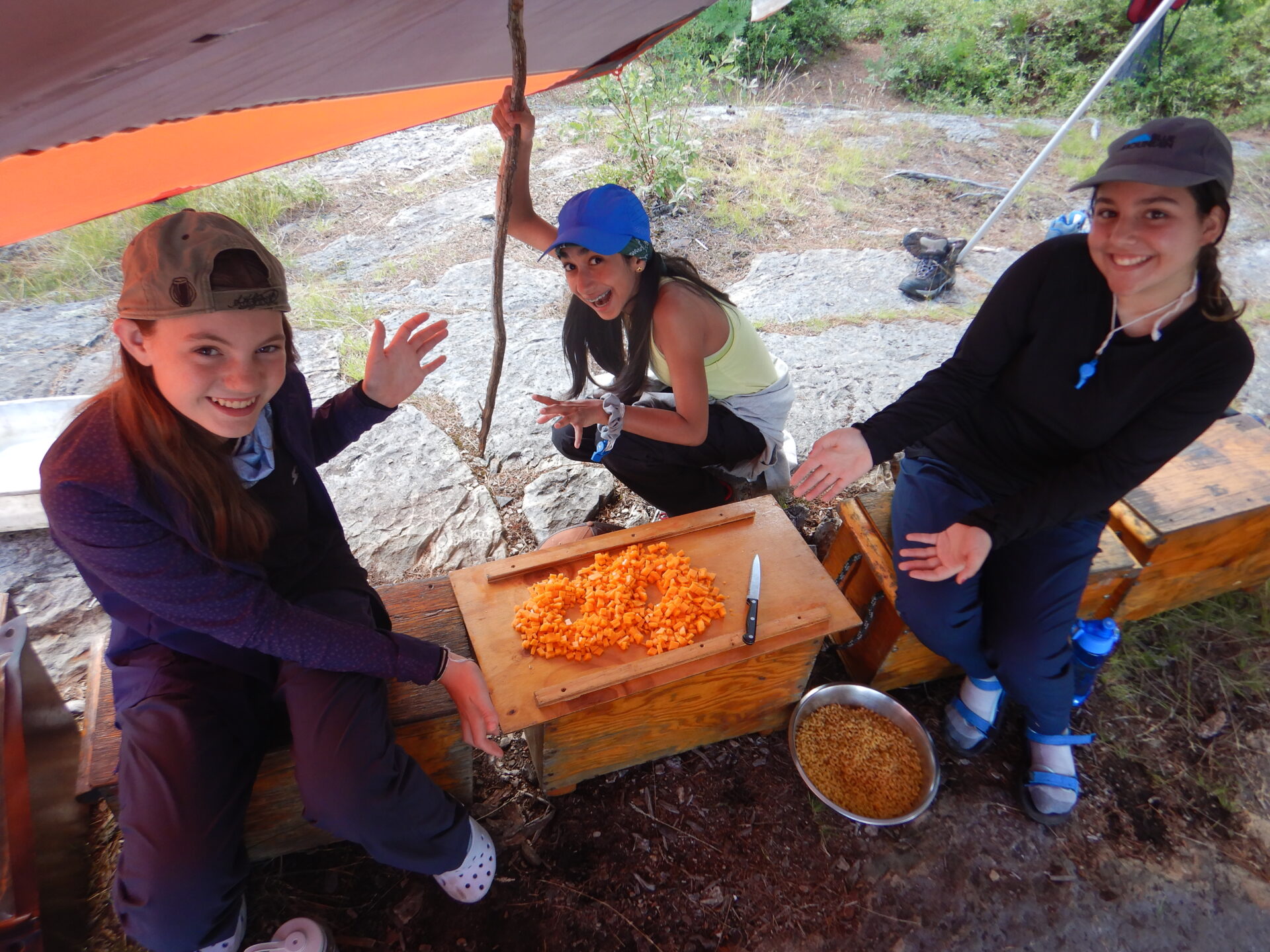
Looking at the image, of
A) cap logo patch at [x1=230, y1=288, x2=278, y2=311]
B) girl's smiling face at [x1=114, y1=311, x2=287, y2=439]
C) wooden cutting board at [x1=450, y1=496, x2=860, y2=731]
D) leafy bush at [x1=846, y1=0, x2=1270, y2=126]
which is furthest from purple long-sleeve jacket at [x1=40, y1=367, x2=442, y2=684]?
leafy bush at [x1=846, y1=0, x2=1270, y2=126]

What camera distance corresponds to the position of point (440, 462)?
3.90 meters

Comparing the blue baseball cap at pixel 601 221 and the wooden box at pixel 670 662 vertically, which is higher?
the blue baseball cap at pixel 601 221

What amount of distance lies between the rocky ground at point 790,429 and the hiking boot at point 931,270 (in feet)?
0.52

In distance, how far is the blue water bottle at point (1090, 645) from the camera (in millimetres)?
2465

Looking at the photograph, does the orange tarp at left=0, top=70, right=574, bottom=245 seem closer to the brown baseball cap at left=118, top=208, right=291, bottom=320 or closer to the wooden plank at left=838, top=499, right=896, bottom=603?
the brown baseball cap at left=118, top=208, right=291, bottom=320

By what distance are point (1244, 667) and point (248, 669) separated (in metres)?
3.97

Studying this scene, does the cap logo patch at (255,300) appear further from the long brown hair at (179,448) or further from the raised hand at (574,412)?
the raised hand at (574,412)

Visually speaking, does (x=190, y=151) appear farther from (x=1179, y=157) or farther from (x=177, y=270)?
(x=1179, y=157)

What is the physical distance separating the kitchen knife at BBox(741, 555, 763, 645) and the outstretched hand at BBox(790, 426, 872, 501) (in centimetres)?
31

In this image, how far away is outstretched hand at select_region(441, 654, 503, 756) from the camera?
1913 millimetres

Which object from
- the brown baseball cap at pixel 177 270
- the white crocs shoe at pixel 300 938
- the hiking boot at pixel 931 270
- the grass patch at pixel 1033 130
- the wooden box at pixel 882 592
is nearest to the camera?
the brown baseball cap at pixel 177 270

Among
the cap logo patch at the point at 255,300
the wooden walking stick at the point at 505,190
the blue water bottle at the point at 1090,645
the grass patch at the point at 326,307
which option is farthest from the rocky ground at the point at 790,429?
the cap logo patch at the point at 255,300

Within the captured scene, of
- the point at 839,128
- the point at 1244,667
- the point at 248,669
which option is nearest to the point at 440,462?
the point at 248,669

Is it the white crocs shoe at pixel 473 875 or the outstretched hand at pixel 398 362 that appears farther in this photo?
A: the outstretched hand at pixel 398 362
